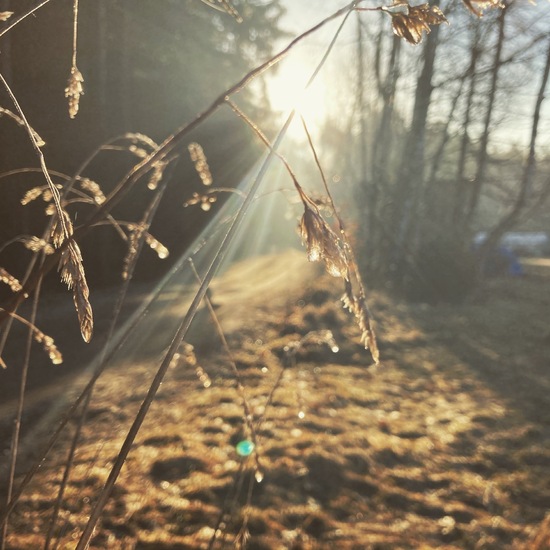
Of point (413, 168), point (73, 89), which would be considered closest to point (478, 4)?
point (73, 89)

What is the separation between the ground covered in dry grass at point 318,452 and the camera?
8.54 feet

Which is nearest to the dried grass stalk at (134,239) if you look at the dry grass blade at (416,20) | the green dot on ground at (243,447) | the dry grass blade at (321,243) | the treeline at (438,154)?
the dry grass blade at (321,243)

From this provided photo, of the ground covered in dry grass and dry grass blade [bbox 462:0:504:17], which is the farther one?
the ground covered in dry grass

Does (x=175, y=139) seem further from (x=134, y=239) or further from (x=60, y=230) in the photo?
(x=134, y=239)

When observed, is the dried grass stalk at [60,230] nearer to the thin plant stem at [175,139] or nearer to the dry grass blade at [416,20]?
the thin plant stem at [175,139]

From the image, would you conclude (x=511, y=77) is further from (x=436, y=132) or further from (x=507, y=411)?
(x=507, y=411)

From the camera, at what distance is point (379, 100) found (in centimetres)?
1339

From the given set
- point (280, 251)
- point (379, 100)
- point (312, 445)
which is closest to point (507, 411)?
point (312, 445)

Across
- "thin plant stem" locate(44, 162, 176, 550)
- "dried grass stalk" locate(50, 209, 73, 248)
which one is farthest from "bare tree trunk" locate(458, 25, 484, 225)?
"dried grass stalk" locate(50, 209, 73, 248)

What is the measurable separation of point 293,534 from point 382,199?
11.2 meters

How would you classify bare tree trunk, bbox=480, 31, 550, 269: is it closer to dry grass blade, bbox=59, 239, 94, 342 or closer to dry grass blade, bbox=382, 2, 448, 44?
dry grass blade, bbox=382, 2, 448, 44

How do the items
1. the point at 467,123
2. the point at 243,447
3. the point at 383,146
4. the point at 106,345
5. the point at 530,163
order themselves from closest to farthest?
the point at 106,345 → the point at 243,447 → the point at 530,163 → the point at 383,146 → the point at 467,123

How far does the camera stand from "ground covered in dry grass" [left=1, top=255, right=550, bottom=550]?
2602mm

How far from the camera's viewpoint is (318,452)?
3.72 meters
